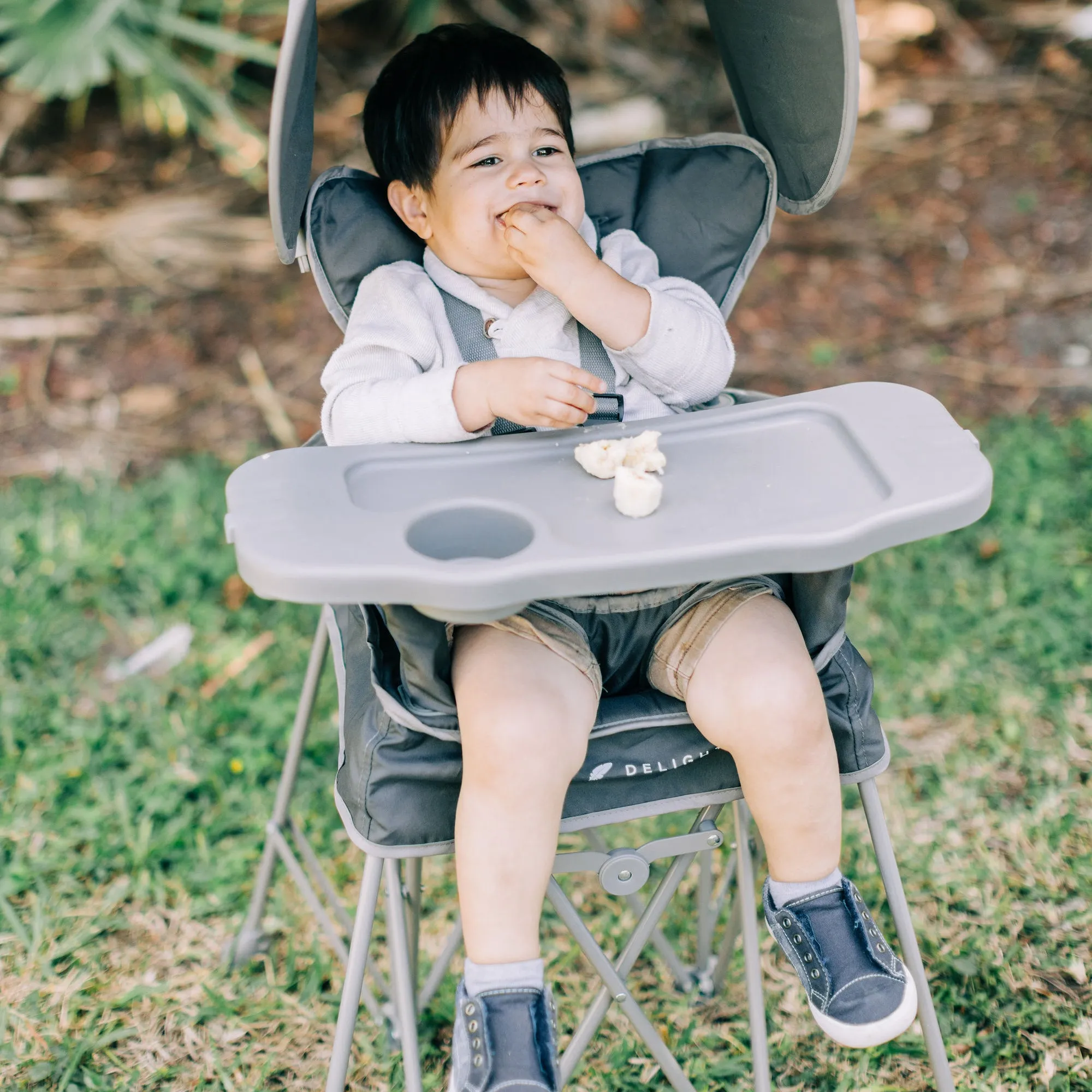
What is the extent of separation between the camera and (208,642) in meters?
2.71

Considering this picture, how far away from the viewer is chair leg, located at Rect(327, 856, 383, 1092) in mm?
1456

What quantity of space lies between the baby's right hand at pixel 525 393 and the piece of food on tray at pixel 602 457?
0.04 metres

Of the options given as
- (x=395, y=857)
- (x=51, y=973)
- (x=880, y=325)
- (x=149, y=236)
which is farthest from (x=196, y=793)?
(x=880, y=325)

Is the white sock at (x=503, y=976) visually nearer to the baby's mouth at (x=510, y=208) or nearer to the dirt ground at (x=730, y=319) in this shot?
the baby's mouth at (x=510, y=208)

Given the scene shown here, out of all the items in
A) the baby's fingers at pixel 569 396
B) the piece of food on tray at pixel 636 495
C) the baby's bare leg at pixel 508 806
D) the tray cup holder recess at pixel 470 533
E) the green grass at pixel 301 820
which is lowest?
the green grass at pixel 301 820

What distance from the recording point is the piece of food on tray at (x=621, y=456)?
1.42 metres

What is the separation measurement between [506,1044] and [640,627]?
21.7 inches

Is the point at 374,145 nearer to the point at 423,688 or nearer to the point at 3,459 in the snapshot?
the point at 423,688

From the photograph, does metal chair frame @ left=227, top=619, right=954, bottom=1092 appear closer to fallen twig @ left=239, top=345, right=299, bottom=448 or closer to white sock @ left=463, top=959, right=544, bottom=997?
white sock @ left=463, top=959, right=544, bottom=997

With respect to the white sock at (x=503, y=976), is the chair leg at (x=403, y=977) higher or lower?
lower

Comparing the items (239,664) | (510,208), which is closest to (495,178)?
(510,208)

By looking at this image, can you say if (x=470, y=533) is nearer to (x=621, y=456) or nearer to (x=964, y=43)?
(x=621, y=456)

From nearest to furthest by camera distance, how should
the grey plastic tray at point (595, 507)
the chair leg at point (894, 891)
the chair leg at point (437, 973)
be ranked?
the grey plastic tray at point (595, 507) < the chair leg at point (894, 891) < the chair leg at point (437, 973)

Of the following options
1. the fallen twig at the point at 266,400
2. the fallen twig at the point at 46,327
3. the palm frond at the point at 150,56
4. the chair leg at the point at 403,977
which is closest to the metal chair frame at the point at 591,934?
A: the chair leg at the point at 403,977
